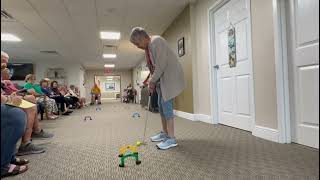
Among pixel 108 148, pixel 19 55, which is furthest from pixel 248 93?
pixel 19 55

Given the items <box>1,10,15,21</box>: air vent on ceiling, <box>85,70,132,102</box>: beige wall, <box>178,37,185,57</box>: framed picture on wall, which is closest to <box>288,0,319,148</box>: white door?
<box>178,37,185,57</box>: framed picture on wall

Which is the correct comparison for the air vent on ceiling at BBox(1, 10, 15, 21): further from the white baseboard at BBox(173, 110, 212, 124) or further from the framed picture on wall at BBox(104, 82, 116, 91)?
the framed picture on wall at BBox(104, 82, 116, 91)

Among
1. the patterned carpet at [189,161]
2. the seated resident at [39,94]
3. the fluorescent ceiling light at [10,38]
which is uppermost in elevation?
the fluorescent ceiling light at [10,38]

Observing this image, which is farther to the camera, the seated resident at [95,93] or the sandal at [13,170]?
the seated resident at [95,93]

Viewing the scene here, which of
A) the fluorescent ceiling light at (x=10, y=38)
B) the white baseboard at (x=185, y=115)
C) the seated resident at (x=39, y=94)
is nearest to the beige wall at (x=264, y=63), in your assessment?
the white baseboard at (x=185, y=115)

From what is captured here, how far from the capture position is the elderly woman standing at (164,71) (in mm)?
2297

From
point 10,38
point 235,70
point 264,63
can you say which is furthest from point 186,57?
point 10,38

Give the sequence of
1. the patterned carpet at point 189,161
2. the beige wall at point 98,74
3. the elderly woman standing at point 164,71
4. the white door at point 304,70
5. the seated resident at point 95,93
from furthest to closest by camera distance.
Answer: the beige wall at point 98,74, the seated resident at point 95,93, the elderly woman standing at point 164,71, the white door at point 304,70, the patterned carpet at point 189,161

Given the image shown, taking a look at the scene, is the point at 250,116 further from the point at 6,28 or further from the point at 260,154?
the point at 6,28

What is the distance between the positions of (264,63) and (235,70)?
2.38ft

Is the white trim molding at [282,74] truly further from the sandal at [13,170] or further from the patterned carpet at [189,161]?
the sandal at [13,170]

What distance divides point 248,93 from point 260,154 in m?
1.23

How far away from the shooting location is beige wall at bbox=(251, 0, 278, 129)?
8.20ft

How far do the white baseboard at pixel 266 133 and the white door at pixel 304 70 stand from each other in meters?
0.16
